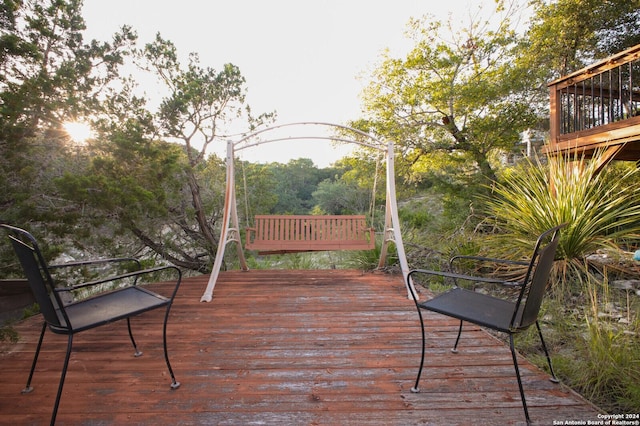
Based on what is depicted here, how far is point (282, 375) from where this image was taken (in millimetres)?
1559

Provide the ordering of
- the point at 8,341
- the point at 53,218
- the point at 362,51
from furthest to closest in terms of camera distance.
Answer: the point at 362,51, the point at 53,218, the point at 8,341

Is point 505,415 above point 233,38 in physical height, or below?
below

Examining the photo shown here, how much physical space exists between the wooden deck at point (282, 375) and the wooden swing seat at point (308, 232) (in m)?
1.04

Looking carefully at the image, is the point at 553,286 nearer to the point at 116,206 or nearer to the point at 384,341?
the point at 384,341

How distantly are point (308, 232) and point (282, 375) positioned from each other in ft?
7.04

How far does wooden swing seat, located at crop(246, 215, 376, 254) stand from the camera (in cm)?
344

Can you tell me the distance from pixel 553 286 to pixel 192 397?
2.81 meters

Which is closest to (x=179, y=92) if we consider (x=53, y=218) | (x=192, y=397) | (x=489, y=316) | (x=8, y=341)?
(x=53, y=218)

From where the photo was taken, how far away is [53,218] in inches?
112

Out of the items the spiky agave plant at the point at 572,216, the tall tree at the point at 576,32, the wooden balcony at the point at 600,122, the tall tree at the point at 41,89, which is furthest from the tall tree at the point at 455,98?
the tall tree at the point at 41,89

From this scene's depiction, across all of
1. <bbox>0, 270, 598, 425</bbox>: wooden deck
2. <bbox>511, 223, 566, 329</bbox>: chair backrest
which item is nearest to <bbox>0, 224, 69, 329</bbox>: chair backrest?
<bbox>0, 270, 598, 425</bbox>: wooden deck

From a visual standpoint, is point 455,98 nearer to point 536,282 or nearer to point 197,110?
point 197,110

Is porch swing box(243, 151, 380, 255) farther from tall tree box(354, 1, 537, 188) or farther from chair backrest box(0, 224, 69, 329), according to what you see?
tall tree box(354, 1, 537, 188)

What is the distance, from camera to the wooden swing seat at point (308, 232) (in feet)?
11.3
